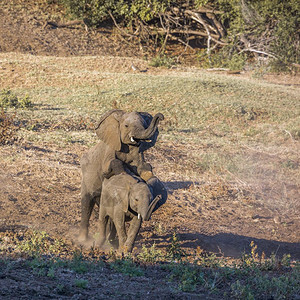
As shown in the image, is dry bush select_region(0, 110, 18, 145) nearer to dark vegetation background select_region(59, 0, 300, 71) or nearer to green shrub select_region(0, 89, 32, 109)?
green shrub select_region(0, 89, 32, 109)

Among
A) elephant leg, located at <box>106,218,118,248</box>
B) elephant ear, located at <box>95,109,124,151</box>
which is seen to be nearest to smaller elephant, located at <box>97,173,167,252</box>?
elephant leg, located at <box>106,218,118,248</box>

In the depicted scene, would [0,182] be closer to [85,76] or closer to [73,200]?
[73,200]

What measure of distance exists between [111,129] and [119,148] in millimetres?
289

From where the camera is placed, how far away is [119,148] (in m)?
6.84

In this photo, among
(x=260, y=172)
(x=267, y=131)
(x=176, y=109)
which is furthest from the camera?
(x=176, y=109)

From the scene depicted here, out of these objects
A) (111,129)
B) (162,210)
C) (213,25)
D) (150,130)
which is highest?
(150,130)

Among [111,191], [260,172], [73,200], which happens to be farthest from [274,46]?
[111,191]

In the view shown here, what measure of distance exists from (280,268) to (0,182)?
210 inches

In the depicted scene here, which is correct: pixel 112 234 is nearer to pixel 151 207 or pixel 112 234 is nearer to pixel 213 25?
pixel 151 207

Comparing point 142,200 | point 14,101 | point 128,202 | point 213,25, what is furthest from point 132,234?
point 213,25

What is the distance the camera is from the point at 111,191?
667 centimetres

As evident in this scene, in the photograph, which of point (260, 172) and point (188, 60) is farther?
point (188, 60)

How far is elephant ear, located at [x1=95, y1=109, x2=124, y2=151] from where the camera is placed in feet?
22.5

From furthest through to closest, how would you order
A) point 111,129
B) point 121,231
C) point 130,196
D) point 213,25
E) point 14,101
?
point 213,25
point 14,101
point 111,129
point 121,231
point 130,196
